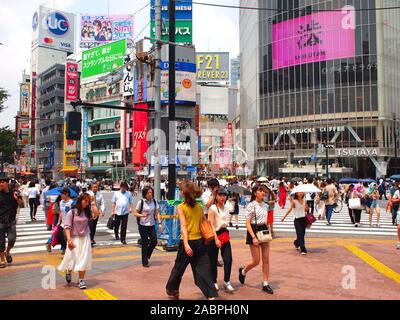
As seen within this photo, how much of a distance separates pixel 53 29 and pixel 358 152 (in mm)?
82629

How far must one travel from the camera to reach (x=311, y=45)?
57719 millimetres

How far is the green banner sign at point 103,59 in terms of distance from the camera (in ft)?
243

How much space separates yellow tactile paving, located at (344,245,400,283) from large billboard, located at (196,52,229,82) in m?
90.1

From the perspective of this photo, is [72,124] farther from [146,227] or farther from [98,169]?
[98,169]

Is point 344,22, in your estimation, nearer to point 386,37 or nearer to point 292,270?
point 386,37

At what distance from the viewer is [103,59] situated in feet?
252

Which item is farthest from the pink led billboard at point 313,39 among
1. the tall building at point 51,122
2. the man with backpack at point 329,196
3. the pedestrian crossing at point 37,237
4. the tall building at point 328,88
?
the tall building at point 51,122

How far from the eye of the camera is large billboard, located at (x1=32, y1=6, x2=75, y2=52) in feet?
327

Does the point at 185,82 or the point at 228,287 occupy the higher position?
the point at 185,82

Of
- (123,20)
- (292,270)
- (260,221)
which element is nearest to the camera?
(260,221)

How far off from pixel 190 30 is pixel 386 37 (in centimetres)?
2897

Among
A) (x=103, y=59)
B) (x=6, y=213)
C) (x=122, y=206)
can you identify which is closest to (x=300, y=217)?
(x=122, y=206)

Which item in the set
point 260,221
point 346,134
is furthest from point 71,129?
point 346,134

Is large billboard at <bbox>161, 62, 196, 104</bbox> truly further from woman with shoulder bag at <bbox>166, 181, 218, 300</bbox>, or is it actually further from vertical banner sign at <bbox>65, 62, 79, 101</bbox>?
woman with shoulder bag at <bbox>166, 181, 218, 300</bbox>
